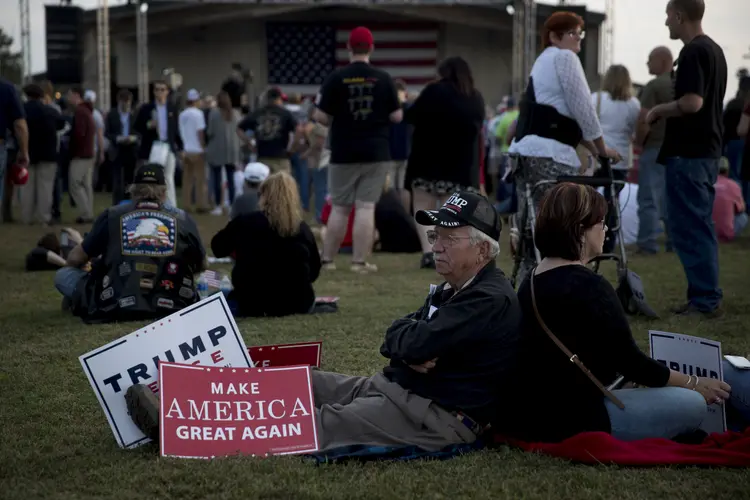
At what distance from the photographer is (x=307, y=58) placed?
29.7 m

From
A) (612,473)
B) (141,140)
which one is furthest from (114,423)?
(141,140)

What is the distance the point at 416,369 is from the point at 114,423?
1.27 metres

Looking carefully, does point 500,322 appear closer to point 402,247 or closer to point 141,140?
point 402,247

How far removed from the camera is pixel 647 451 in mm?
4305

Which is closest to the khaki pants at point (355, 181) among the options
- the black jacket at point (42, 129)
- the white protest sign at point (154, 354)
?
the white protest sign at point (154, 354)

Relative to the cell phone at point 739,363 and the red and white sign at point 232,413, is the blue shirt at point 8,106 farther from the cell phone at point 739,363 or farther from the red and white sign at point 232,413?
the cell phone at point 739,363

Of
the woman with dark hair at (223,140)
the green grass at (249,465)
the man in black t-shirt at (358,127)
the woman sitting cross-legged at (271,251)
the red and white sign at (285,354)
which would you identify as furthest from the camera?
the woman with dark hair at (223,140)

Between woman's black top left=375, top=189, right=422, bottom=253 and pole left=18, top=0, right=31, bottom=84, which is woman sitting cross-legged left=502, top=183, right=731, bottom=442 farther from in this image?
pole left=18, top=0, right=31, bottom=84

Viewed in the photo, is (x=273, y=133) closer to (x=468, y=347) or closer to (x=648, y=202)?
(x=648, y=202)

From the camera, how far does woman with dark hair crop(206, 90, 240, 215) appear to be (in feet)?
59.6

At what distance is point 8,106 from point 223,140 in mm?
7394

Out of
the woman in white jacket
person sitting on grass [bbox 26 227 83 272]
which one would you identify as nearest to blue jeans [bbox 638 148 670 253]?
the woman in white jacket

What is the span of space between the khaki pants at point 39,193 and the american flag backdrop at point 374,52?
1390 cm

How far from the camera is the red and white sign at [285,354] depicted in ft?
17.2
